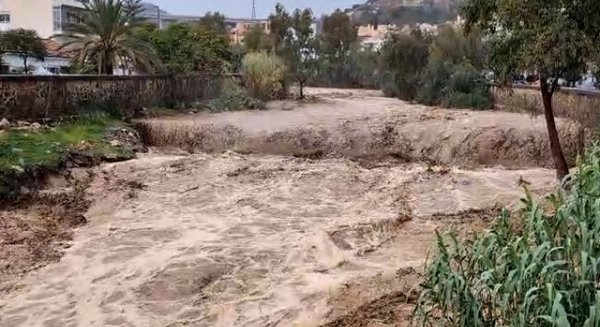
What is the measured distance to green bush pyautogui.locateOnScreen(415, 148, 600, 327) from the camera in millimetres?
2992

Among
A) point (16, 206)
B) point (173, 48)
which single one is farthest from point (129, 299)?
point (173, 48)

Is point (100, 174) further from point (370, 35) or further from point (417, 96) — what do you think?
point (370, 35)

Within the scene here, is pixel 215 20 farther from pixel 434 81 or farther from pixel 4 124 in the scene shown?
pixel 4 124

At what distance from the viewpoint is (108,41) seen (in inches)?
776

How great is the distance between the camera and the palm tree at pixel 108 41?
19578 millimetres

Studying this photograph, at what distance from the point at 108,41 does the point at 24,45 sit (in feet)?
24.3

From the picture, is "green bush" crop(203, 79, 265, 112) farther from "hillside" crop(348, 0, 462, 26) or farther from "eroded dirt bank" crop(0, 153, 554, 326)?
"hillside" crop(348, 0, 462, 26)

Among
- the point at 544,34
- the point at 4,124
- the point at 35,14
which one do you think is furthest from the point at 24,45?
the point at 544,34

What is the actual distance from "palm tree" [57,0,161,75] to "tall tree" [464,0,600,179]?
40.9 feet

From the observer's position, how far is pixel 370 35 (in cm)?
4869

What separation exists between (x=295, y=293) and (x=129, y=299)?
1603 millimetres

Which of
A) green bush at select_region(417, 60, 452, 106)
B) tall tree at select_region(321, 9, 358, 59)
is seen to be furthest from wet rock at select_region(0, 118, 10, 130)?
tall tree at select_region(321, 9, 358, 59)

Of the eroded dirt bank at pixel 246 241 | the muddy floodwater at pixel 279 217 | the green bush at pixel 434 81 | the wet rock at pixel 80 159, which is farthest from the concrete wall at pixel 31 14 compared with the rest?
the eroded dirt bank at pixel 246 241

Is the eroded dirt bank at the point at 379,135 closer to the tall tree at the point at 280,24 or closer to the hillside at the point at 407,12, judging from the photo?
the tall tree at the point at 280,24
